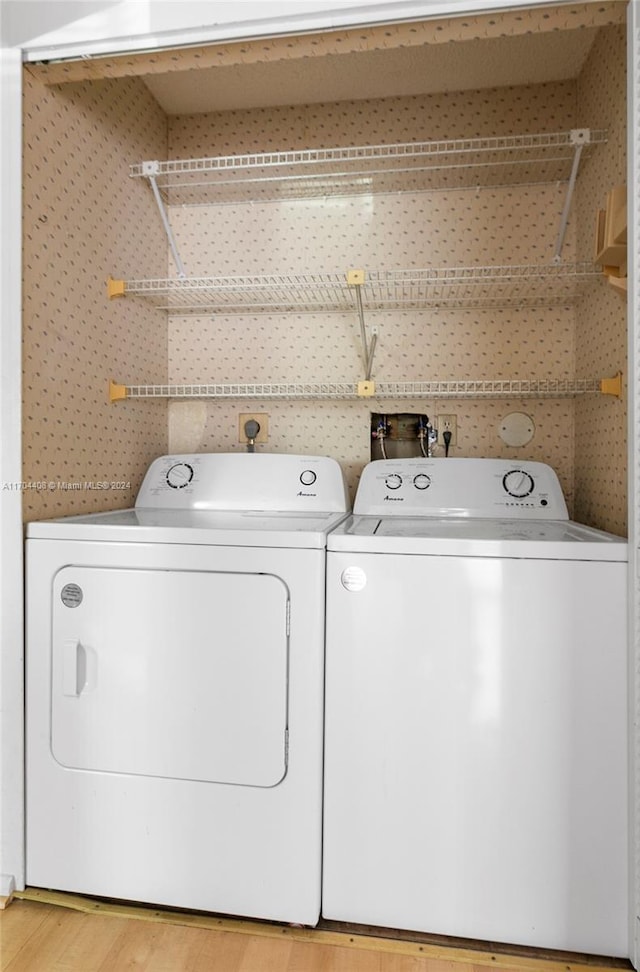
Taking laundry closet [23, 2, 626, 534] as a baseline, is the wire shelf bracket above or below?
below

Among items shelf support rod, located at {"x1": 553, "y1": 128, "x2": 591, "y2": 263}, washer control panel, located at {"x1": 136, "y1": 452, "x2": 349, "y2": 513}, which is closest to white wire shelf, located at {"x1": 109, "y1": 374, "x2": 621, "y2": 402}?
washer control panel, located at {"x1": 136, "y1": 452, "x2": 349, "y2": 513}

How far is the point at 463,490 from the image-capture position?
2.03m

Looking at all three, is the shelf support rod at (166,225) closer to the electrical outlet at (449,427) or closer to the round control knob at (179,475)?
the round control knob at (179,475)

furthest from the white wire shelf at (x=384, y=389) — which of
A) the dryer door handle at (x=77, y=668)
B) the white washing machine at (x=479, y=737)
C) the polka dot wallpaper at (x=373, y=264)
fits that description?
the dryer door handle at (x=77, y=668)

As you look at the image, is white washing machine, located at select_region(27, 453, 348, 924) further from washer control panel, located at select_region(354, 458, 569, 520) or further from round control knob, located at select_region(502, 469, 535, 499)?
round control knob, located at select_region(502, 469, 535, 499)

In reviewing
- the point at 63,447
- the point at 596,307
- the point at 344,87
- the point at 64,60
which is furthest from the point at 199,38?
the point at 596,307

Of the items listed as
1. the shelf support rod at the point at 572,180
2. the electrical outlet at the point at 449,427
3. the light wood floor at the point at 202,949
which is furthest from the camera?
the electrical outlet at the point at 449,427

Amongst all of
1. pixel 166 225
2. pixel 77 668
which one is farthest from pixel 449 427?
pixel 77 668

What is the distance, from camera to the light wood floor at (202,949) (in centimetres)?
134

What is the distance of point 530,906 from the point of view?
138 centimetres

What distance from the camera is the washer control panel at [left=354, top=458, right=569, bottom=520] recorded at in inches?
78.1

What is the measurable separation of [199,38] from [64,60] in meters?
0.38

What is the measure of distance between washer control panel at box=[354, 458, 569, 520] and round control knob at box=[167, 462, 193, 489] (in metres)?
0.61

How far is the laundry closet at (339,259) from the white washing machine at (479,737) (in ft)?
1.68
